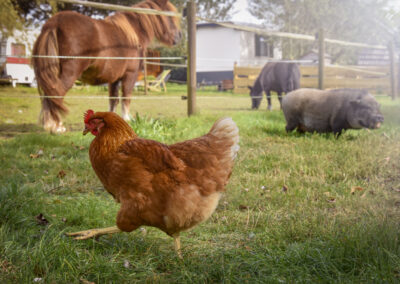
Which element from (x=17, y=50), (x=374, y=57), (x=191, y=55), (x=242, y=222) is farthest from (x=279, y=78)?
(x=374, y=57)

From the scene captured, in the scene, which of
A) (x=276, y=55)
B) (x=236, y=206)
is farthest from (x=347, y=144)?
(x=276, y=55)

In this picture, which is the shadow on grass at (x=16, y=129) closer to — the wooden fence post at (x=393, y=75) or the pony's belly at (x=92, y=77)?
the pony's belly at (x=92, y=77)

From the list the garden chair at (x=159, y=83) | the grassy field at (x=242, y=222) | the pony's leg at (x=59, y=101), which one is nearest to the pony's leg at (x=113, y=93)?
the pony's leg at (x=59, y=101)

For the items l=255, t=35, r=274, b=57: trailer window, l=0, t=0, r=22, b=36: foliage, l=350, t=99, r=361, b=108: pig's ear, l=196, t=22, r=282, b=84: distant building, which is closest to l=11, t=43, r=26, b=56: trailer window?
l=0, t=0, r=22, b=36: foliage

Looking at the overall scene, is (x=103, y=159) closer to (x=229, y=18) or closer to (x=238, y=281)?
(x=238, y=281)

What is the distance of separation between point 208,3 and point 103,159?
23369 millimetres

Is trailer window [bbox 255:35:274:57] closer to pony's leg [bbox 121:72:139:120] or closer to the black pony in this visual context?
the black pony

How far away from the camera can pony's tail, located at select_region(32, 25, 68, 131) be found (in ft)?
16.6

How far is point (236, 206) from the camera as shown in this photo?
2.94m

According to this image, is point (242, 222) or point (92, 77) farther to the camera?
point (92, 77)

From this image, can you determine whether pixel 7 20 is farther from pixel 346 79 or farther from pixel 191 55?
pixel 346 79

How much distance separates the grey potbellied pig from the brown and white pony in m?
2.60

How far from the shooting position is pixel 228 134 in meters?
2.24

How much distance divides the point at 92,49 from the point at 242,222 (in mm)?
4019
